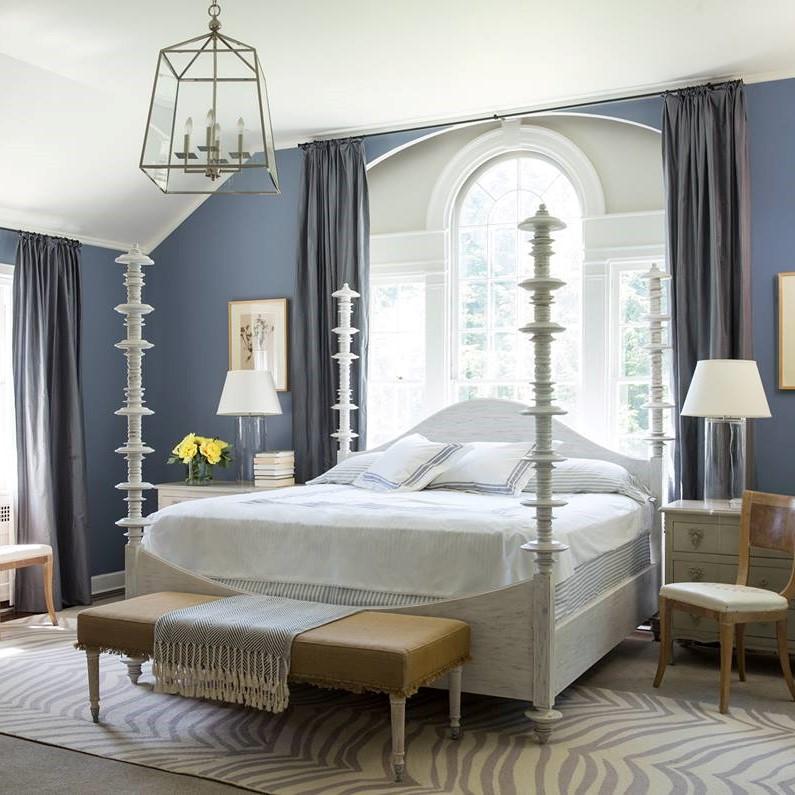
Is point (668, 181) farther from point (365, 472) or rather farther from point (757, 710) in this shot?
point (757, 710)

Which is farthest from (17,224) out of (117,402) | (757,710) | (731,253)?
(757,710)

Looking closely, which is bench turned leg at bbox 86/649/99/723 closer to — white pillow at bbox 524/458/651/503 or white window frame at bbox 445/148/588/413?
white pillow at bbox 524/458/651/503

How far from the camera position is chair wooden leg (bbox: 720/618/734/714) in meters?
3.80

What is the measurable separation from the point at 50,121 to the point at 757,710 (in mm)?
4344

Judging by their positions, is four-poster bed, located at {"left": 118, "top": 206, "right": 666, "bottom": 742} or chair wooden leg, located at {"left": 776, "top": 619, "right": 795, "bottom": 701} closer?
four-poster bed, located at {"left": 118, "top": 206, "right": 666, "bottom": 742}

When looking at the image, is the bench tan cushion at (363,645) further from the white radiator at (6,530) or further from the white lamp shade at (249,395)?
the white radiator at (6,530)

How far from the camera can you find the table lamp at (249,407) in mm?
5766

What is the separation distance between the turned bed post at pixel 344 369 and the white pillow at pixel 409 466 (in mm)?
533

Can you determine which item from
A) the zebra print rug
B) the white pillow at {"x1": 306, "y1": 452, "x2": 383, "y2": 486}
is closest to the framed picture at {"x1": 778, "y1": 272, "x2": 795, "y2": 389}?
the zebra print rug

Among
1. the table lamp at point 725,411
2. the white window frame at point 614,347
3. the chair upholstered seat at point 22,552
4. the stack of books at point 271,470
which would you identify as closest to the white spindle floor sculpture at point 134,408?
the chair upholstered seat at point 22,552

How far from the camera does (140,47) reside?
4492mm

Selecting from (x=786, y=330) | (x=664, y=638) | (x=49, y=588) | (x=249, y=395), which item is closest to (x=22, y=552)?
(x=49, y=588)

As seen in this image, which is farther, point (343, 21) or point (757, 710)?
point (343, 21)

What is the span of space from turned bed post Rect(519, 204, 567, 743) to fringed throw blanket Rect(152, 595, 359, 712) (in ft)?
2.15
